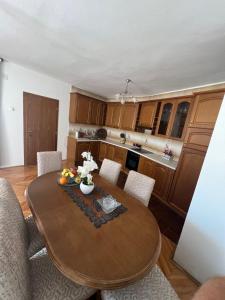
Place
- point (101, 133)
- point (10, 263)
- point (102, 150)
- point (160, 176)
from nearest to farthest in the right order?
point (10, 263)
point (160, 176)
point (102, 150)
point (101, 133)

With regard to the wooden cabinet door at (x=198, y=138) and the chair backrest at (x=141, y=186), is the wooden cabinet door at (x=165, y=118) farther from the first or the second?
the chair backrest at (x=141, y=186)

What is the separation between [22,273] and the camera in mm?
712

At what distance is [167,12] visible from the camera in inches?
44.8

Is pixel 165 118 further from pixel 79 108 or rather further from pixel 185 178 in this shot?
pixel 79 108

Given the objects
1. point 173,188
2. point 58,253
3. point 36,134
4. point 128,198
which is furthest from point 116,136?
point 58,253

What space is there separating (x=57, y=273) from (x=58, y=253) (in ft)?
0.98

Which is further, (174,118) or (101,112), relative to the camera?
(101,112)

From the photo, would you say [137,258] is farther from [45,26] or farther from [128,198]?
[45,26]

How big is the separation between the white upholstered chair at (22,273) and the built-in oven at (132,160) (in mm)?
2844

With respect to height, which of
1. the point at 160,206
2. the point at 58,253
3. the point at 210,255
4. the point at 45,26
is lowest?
the point at 160,206

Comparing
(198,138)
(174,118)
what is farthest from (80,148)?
(198,138)

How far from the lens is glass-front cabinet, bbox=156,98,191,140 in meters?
2.77

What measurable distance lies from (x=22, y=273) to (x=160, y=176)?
8.67ft

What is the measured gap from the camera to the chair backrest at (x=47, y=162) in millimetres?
1994
